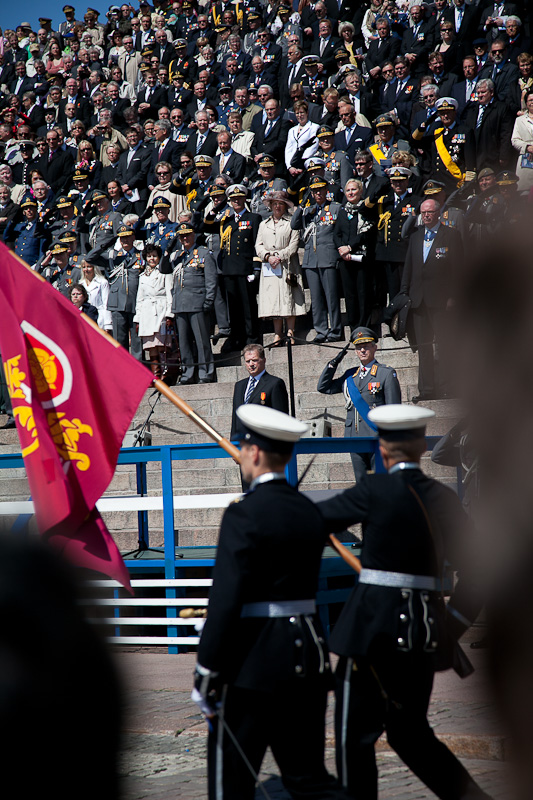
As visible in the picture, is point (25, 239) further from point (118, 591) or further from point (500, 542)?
point (500, 542)

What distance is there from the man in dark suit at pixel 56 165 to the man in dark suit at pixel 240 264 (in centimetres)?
610

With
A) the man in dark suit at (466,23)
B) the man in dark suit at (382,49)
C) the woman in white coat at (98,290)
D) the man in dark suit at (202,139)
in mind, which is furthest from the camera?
the man in dark suit at (202,139)

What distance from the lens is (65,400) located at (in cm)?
559

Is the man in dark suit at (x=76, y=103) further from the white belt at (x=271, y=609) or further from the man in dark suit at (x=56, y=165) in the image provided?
the white belt at (x=271, y=609)

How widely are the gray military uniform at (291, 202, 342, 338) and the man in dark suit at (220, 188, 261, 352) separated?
717mm

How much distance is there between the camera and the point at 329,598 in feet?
26.9

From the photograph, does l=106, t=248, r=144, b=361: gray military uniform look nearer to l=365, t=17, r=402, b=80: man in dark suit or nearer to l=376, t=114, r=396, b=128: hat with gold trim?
l=376, t=114, r=396, b=128: hat with gold trim

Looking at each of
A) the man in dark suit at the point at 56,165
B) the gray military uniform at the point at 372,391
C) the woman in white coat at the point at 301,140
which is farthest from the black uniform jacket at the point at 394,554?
the man in dark suit at the point at 56,165

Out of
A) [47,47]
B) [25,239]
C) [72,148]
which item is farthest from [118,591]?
[47,47]

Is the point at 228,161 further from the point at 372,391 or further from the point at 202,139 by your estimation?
the point at 372,391

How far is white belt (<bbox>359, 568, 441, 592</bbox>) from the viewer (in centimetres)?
392

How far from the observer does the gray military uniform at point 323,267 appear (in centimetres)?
1280

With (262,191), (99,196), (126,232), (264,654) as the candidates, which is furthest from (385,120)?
(264,654)

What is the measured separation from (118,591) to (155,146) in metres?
10.2
